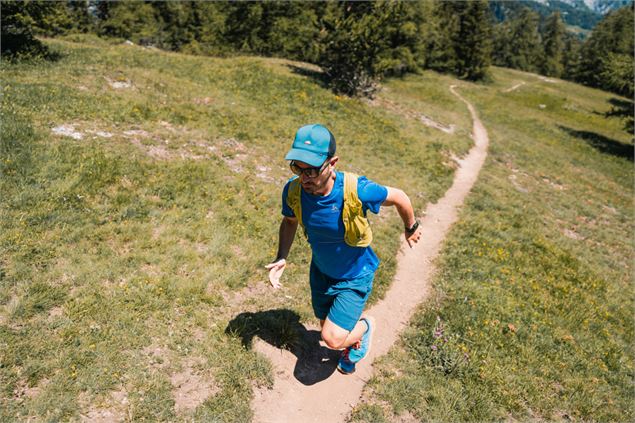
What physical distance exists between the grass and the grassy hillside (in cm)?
184

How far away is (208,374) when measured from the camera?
18.7 ft

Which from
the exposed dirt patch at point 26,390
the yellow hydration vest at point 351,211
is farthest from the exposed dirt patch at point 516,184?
the exposed dirt patch at point 26,390

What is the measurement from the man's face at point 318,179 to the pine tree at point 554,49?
117 metres

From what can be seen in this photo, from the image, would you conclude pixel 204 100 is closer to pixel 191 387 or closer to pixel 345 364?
pixel 191 387

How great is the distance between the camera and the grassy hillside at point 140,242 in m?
5.23

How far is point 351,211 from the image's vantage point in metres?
4.54

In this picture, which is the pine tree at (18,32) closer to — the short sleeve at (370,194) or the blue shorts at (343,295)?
the blue shorts at (343,295)

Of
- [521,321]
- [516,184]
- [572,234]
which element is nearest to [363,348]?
[521,321]

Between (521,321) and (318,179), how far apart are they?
6775mm

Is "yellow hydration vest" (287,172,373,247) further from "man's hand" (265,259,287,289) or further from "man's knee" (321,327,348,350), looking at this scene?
"man's knee" (321,327,348,350)

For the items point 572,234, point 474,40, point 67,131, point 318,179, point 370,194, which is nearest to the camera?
point 318,179

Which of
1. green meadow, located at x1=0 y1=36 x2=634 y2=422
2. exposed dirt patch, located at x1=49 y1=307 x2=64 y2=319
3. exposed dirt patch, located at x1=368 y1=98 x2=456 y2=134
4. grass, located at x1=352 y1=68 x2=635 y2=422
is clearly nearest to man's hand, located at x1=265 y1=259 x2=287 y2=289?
green meadow, located at x1=0 y1=36 x2=634 y2=422

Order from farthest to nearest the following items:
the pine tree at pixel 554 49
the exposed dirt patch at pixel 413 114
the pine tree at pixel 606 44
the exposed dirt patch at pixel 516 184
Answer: the pine tree at pixel 554 49
the pine tree at pixel 606 44
the exposed dirt patch at pixel 413 114
the exposed dirt patch at pixel 516 184

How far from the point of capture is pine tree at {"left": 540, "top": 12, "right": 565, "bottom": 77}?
97.8 m
